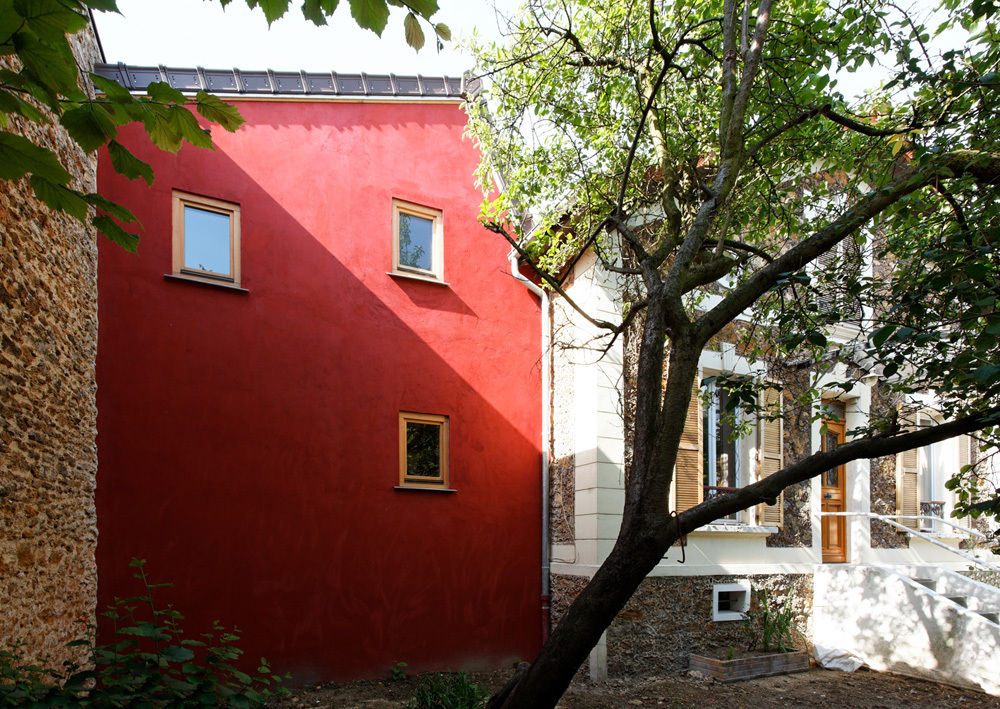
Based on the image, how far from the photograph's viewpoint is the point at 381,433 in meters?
7.07

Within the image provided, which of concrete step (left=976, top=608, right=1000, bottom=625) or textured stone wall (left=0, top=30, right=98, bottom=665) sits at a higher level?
textured stone wall (left=0, top=30, right=98, bottom=665)

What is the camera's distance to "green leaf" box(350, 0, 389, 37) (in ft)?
7.17

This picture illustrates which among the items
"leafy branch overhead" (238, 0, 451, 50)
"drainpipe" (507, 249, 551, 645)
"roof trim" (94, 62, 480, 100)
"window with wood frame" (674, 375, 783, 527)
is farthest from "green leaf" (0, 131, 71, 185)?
"window with wood frame" (674, 375, 783, 527)

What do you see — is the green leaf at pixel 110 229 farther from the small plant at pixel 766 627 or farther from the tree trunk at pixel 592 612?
the small plant at pixel 766 627

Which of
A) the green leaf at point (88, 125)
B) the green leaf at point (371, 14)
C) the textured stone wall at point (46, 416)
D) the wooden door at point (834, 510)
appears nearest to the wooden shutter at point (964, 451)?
the wooden door at point (834, 510)

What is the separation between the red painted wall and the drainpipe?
0.09m

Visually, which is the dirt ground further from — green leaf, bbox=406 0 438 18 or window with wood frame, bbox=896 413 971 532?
green leaf, bbox=406 0 438 18

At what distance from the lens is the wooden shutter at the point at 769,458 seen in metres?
8.06

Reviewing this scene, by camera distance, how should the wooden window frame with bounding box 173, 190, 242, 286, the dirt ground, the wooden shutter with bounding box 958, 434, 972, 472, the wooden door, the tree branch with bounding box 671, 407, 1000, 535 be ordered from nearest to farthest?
the tree branch with bounding box 671, 407, 1000, 535, the dirt ground, the wooden window frame with bounding box 173, 190, 242, 286, the wooden door, the wooden shutter with bounding box 958, 434, 972, 472

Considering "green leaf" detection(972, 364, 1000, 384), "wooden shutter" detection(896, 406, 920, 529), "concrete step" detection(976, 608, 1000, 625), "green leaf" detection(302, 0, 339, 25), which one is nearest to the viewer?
"green leaf" detection(302, 0, 339, 25)

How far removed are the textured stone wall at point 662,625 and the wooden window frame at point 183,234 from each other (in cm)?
467

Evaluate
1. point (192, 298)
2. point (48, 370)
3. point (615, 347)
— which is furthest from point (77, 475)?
point (615, 347)

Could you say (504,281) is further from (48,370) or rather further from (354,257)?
(48,370)

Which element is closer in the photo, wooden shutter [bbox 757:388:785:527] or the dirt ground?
the dirt ground
